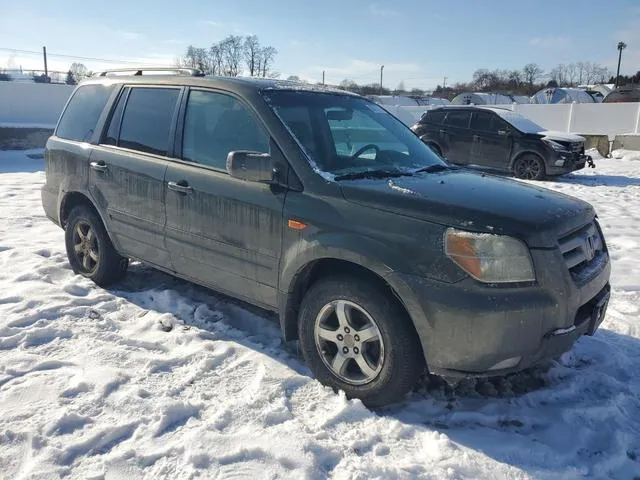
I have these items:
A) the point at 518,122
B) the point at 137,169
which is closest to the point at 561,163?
the point at 518,122

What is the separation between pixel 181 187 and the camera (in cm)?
385

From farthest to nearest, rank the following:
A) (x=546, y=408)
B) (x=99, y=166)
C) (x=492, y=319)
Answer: (x=99, y=166) → (x=546, y=408) → (x=492, y=319)

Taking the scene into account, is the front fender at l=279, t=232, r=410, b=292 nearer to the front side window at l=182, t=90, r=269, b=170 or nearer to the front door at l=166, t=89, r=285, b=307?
the front door at l=166, t=89, r=285, b=307

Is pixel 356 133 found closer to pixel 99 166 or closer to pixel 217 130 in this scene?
pixel 217 130

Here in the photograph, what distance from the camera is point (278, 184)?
10.9 feet

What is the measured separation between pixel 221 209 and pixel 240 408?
4.24 feet

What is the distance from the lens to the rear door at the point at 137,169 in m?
4.11

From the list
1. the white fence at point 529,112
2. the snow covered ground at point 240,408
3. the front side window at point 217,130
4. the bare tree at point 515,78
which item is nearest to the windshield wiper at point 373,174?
the front side window at point 217,130

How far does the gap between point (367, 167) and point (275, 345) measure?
1.40m

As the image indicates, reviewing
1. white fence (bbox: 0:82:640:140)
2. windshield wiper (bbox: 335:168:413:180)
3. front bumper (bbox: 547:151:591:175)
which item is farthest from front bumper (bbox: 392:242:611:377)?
white fence (bbox: 0:82:640:140)

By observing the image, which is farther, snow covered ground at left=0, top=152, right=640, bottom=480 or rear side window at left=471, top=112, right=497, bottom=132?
rear side window at left=471, top=112, right=497, bottom=132

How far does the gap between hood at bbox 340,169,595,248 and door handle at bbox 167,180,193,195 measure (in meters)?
1.23

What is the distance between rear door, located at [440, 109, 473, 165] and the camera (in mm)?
13336

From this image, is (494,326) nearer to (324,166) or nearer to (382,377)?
(382,377)
